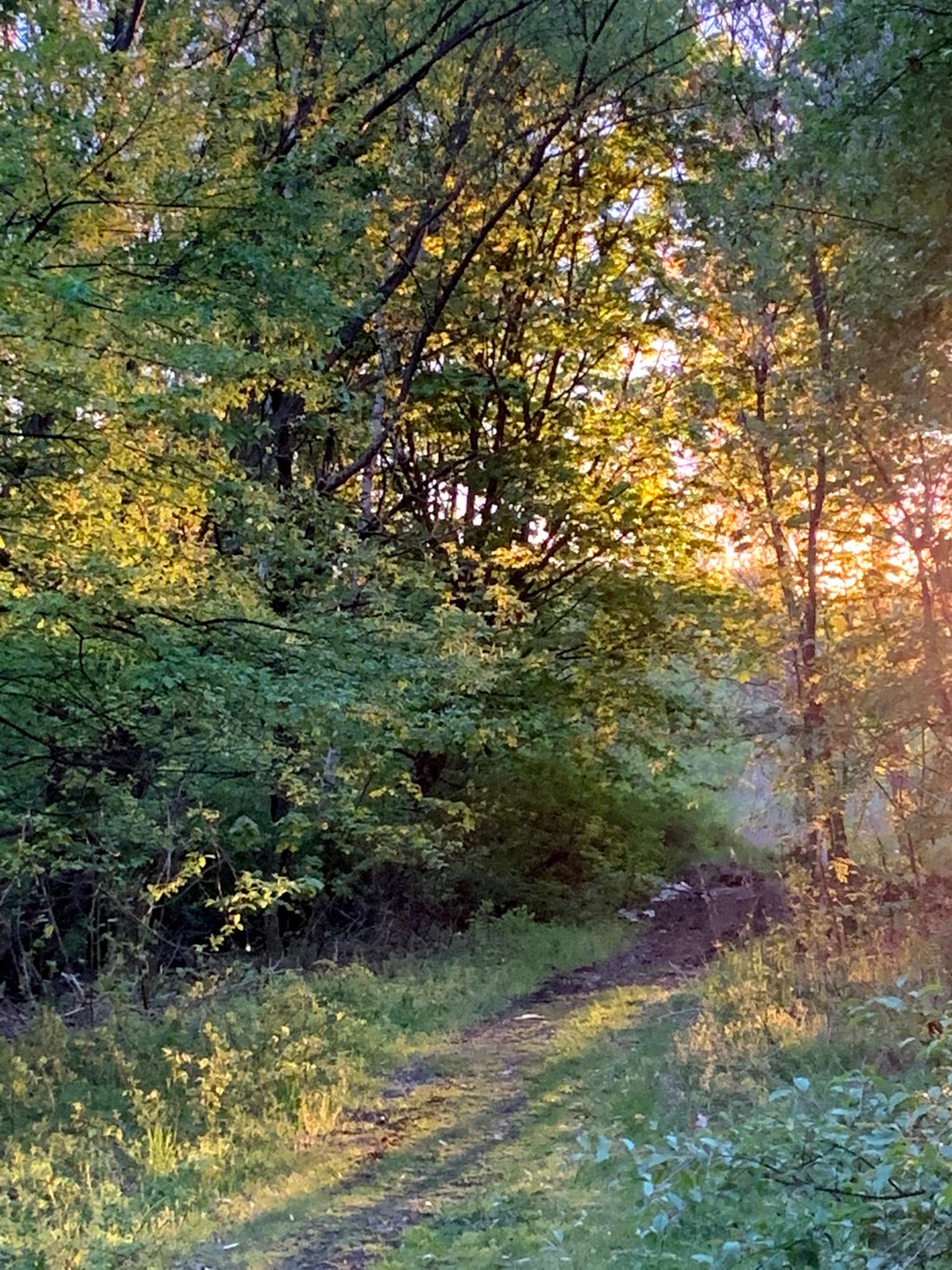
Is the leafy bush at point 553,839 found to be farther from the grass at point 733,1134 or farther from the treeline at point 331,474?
the grass at point 733,1134

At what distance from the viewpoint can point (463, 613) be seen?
9734 millimetres

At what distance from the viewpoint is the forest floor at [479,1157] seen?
4344 millimetres

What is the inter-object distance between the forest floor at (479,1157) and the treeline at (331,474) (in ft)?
7.23

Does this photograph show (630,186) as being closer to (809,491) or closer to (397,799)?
(809,491)

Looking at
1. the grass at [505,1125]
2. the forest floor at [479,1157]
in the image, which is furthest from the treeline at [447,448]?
the forest floor at [479,1157]

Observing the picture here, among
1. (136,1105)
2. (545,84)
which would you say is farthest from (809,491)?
(136,1105)

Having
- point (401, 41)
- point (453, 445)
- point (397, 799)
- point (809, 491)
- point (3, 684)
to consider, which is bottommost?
point (397, 799)

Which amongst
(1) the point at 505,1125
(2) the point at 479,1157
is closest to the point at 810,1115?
(2) the point at 479,1157

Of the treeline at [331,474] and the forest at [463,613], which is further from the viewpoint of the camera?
the treeline at [331,474]

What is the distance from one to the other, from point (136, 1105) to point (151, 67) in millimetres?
5988

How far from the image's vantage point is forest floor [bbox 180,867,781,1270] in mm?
4344

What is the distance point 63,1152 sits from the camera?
5.35 m

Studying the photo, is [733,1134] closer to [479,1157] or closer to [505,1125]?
[479,1157]

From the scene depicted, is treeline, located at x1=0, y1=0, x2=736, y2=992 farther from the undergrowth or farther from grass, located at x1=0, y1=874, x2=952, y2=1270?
the undergrowth
